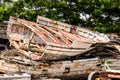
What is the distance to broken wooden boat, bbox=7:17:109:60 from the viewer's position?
1415 centimetres

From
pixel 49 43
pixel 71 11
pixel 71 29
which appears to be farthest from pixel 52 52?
pixel 71 11

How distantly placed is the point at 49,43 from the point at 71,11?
5803mm

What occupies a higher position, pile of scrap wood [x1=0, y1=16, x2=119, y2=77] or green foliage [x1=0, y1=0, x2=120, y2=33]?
green foliage [x1=0, y1=0, x2=120, y2=33]

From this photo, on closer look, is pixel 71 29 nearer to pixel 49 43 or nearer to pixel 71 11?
pixel 71 11

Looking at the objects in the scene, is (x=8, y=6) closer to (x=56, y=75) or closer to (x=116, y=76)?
(x=56, y=75)

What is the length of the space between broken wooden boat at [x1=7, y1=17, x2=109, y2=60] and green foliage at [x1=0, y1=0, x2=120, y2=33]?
291 centimetres

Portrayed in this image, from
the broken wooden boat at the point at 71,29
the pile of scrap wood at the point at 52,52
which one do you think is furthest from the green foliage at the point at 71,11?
the pile of scrap wood at the point at 52,52

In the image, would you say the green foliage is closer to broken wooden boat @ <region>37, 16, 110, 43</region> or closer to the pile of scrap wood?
broken wooden boat @ <region>37, 16, 110, 43</region>

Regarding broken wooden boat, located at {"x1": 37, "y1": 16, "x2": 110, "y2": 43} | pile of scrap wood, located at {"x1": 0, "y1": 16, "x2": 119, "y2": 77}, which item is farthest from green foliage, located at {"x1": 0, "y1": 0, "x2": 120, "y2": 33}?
pile of scrap wood, located at {"x1": 0, "y1": 16, "x2": 119, "y2": 77}

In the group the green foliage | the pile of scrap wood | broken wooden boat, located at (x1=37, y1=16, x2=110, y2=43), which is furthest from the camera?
the green foliage

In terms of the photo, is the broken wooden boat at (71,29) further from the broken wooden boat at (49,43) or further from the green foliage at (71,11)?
the green foliage at (71,11)

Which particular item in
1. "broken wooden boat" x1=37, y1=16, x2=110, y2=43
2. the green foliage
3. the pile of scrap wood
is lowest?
the pile of scrap wood

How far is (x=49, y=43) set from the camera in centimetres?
1391

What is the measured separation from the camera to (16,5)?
759 inches
